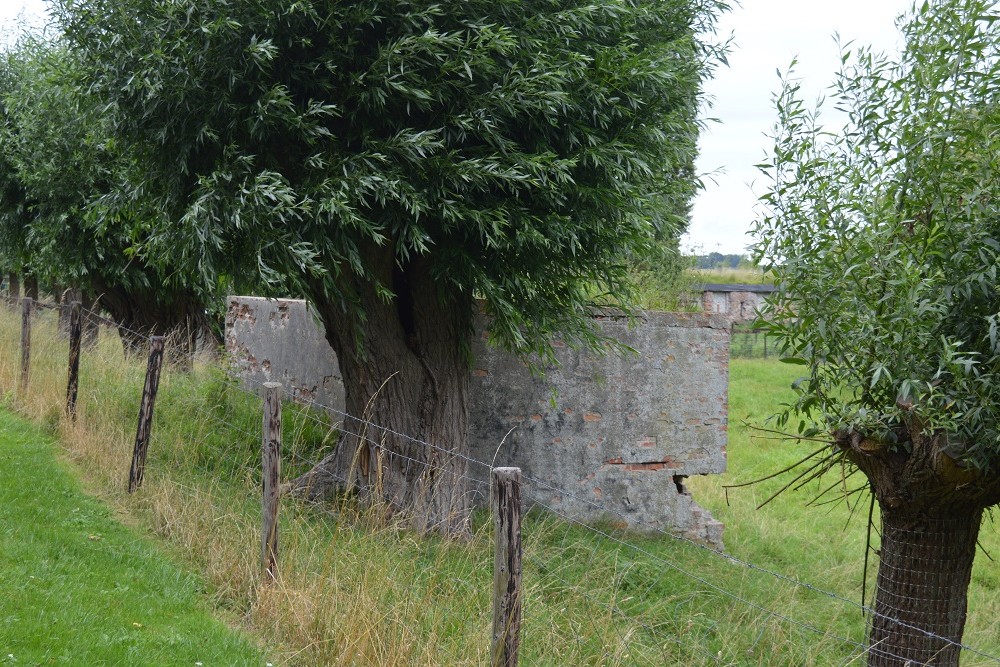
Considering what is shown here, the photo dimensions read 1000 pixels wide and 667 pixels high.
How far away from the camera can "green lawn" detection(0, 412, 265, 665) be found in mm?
5043

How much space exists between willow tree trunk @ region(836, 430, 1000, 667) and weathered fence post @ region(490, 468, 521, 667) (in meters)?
2.07

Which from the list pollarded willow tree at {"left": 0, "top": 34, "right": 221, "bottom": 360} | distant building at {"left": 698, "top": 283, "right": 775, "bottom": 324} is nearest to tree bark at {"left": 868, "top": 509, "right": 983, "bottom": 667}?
pollarded willow tree at {"left": 0, "top": 34, "right": 221, "bottom": 360}

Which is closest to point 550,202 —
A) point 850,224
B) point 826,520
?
point 850,224

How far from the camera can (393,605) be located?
5.11 m

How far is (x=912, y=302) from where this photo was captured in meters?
4.49

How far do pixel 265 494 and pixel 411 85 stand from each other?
10.2 ft

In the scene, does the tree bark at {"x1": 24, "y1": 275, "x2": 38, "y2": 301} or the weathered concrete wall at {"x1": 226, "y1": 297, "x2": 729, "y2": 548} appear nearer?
the weathered concrete wall at {"x1": 226, "y1": 297, "x2": 729, "y2": 548}

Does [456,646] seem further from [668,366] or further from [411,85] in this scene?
[668,366]

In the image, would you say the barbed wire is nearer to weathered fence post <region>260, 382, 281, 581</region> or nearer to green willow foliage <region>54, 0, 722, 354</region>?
weathered fence post <region>260, 382, 281, 581</region>

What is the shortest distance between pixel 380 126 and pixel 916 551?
4799 mm

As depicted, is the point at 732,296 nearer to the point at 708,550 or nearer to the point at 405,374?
the point at 405,374

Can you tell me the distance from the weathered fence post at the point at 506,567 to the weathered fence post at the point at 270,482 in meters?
2.16

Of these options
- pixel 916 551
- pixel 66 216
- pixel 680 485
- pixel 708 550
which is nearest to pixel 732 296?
pixel 66 216

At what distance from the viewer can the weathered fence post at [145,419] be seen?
26.2ft
